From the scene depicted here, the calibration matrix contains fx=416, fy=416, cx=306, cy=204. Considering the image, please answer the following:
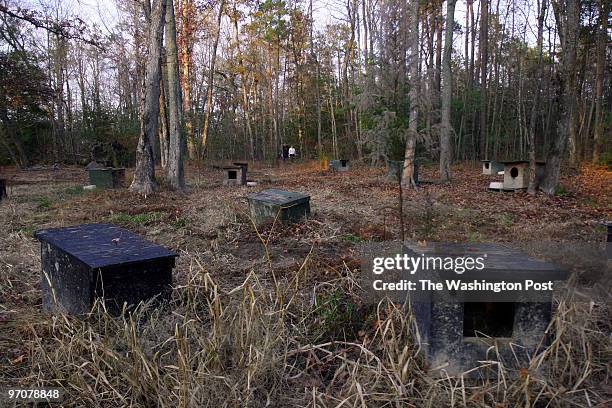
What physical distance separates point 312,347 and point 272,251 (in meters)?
2.99

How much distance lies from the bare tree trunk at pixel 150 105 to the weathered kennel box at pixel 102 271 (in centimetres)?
823

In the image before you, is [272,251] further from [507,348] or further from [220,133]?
[220,133]

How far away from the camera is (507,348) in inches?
98.3

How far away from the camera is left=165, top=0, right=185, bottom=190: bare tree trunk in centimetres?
1248

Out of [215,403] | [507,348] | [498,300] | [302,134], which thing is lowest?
[215,403]

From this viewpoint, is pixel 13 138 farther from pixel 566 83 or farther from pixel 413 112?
pixel 566 83

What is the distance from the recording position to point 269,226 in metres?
7.00

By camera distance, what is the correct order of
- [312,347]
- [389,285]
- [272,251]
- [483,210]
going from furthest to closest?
[483,210] < [272,251] < [389,285] < [312,347]

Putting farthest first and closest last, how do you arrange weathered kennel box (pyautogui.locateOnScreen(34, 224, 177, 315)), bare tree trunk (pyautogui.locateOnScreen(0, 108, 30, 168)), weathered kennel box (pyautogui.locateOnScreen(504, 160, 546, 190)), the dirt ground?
bare tree trunk (pyautogui.locateOnScreen(0, 108, 30, 168)) < weathered kennel box (pyautogui.locateOnScreen(504, 160, 546, 190)) < the dirt ground < weathered kennel box (pyautogui.locateOnScreen(34, 224, 177, 315))

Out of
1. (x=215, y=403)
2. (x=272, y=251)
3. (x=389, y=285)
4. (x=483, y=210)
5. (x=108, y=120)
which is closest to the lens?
(x=215, y=403)

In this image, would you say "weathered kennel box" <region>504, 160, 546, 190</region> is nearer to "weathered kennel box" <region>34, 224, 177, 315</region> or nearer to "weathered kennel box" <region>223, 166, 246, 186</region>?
"weathered kennel box" <region>223, 166, 246, 186</region>

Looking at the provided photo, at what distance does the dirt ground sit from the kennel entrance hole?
1277mm

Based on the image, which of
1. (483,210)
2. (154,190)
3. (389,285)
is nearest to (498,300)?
(389,285)

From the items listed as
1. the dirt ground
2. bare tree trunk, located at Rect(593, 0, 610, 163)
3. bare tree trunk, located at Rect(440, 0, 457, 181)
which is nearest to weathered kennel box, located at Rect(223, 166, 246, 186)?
the dirt ground
